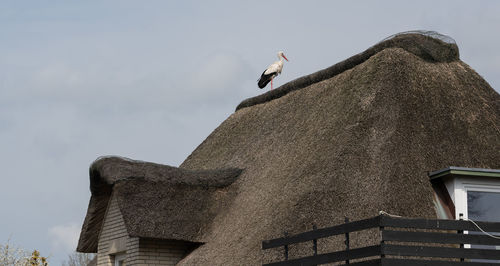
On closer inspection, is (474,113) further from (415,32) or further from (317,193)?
(317,193)

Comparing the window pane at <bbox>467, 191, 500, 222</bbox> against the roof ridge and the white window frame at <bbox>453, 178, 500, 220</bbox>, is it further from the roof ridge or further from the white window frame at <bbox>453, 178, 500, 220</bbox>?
the roof ridge

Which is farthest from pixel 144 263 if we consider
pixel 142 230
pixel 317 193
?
pixel 317 193

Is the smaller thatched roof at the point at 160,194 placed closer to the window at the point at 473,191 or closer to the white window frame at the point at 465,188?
the window at the point at 473,191

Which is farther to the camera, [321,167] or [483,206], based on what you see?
[321,167]

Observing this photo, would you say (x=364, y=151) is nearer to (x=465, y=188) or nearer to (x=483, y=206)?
(x=465, y=188)

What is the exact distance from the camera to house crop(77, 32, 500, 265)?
568 inches

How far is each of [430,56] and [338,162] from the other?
141 inches

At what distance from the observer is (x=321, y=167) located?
15.4 metres

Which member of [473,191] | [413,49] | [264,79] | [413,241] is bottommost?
[413,241]

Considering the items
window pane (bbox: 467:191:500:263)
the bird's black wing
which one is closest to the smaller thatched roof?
the bird's black wing

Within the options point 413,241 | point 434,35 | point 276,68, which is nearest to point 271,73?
point 276,68

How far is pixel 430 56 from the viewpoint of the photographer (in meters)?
16.9

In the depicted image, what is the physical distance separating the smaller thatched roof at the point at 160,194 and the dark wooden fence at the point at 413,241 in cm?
512

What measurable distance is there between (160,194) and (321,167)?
4159 millimetres
